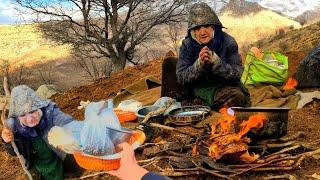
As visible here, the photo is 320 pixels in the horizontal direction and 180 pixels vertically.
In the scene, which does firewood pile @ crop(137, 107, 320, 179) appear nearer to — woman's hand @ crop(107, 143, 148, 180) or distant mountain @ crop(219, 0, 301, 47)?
woman's hand @ crop(107, 143, 148, 180)

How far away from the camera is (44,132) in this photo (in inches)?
176

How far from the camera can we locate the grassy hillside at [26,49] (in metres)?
38.2

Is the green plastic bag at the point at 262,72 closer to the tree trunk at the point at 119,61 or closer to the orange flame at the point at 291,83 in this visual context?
the orange flame at the point at 291,83

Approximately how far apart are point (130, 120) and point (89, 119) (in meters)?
2.30

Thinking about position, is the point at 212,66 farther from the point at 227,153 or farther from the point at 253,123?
the point at 227,153

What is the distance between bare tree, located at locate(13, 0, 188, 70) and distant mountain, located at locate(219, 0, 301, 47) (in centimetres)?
1527

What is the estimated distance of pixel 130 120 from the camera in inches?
249

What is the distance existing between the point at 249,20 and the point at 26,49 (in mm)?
18066

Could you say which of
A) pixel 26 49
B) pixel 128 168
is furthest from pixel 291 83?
pixel 26 49

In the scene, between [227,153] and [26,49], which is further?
[26,49]

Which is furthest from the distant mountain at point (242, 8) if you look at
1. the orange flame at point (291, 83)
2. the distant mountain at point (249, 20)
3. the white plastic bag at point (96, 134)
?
the white plastic bag at point (96, 134)

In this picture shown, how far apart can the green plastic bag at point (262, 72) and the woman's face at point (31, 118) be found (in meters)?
4.13

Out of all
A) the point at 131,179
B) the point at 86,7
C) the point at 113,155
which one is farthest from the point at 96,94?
the point at 86,7

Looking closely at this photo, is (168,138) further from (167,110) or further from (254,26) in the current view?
(254,26)
